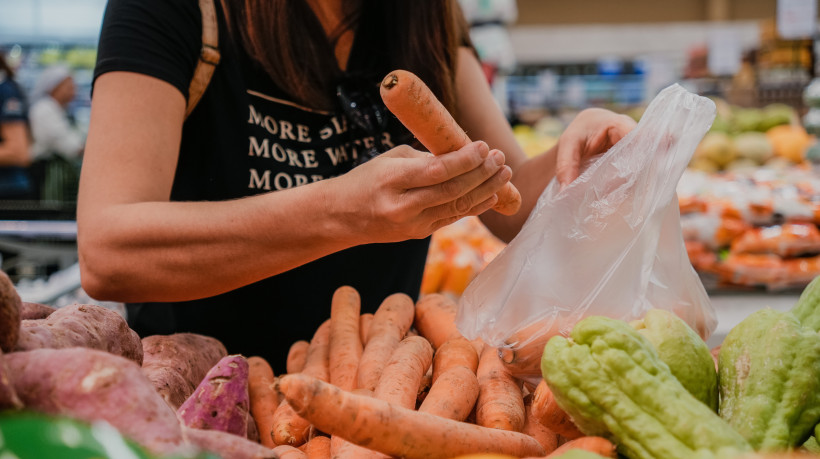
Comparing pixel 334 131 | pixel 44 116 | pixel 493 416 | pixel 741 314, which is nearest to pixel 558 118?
pixel 44 116

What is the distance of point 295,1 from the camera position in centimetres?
149

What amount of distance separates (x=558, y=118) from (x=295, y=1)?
624 cm

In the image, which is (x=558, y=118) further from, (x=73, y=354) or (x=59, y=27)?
(x=73, y=354)

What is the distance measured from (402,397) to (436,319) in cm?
37

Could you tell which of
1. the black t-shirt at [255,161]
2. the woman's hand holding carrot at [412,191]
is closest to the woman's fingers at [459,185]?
the woman's hand holding carrot at [412,191]

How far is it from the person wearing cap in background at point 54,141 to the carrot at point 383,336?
17.6 feet

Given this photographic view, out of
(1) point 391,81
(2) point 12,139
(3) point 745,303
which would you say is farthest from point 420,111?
(2) point 12,139

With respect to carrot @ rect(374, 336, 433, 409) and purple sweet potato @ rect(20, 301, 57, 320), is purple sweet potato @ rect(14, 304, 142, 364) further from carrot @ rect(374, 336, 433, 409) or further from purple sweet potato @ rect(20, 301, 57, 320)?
carrot @ rect(374, 336, 433, 409)

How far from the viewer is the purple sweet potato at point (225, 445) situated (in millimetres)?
701

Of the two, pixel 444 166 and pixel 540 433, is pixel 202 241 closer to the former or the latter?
pixel 444 166

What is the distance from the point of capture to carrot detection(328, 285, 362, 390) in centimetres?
117

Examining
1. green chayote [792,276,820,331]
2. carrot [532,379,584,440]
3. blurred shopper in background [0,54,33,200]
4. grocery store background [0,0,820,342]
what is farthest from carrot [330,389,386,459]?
blurred shopper in background [0,54,33,200]

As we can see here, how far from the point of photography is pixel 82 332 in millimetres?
883

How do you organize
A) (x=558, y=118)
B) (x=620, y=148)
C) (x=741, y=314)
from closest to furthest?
(x=620, y=148) < (x=741, y=314) < (x=558, y=118)
